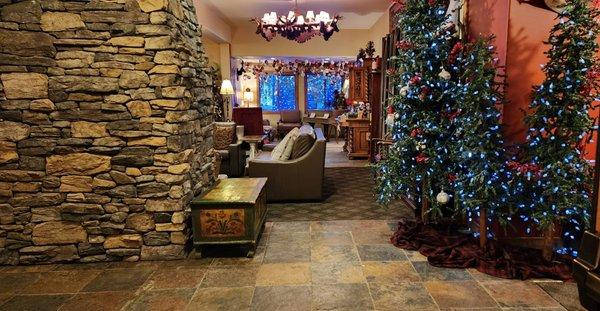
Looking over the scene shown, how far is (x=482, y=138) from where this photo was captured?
2938 mm

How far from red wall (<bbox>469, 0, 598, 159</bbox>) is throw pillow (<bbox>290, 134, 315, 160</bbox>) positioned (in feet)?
7.85

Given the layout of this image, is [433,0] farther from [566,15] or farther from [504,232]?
[504,232]

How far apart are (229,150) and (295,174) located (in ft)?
5.83

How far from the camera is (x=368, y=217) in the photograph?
434 centimetres

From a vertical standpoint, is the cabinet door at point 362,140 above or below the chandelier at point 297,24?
below

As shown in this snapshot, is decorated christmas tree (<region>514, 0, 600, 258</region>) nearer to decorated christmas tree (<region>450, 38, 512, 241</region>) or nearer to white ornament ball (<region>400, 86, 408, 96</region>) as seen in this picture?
decorated christmas tree (<region>450, 38, 512, 241</region>)

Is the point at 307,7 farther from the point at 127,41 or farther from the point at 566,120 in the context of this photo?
the point at 566,120

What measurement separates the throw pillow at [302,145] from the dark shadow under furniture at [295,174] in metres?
0.08

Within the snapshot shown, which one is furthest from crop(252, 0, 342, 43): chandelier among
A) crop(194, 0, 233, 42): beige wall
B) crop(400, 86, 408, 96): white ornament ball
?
crop(400, 86, 408, 96): white ornament ball

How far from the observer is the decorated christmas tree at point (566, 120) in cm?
266

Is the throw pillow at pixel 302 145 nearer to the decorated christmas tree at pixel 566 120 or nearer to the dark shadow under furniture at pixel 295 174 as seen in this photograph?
the dark shadow under furniture at pixel 295 174

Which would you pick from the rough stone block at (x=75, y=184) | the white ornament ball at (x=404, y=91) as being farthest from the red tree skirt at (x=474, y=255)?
the rough stone block at (x=75, y=184)

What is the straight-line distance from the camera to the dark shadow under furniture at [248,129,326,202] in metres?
4.86

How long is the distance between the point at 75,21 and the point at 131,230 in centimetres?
175
